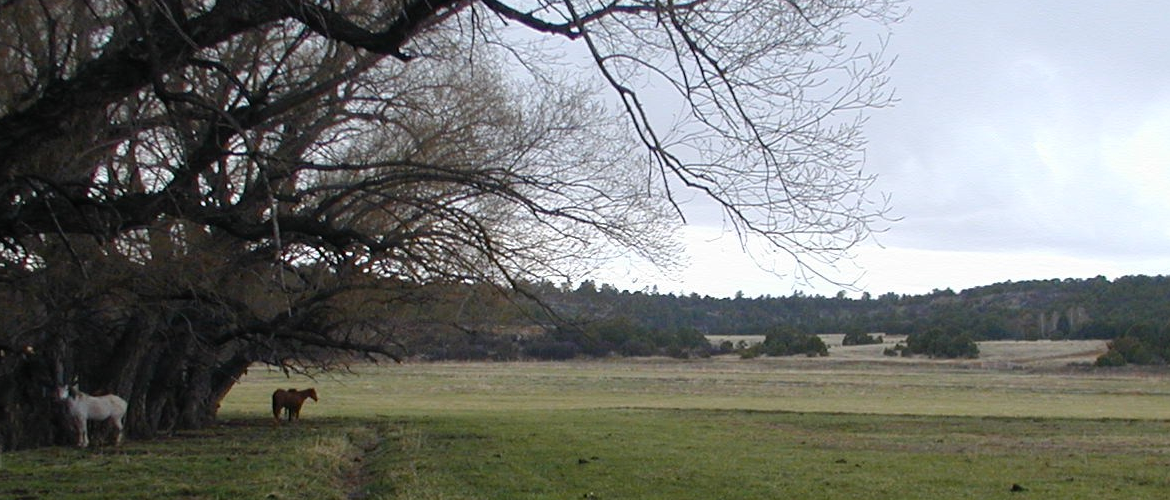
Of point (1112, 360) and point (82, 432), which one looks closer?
point (82, 432)

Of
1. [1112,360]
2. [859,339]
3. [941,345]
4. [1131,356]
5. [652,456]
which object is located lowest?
[652,456]

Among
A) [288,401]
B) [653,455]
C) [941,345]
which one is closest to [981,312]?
[941,345]

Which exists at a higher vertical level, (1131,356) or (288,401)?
(1131,356)

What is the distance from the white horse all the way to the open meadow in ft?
1.62

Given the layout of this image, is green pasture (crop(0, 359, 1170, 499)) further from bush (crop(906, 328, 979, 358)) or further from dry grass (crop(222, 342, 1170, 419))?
bush (crop(906, 328, 979, 358))

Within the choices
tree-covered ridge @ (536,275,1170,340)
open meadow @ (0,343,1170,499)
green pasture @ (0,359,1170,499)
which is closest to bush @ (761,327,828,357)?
tree-covered ridge @ (536,275,1170,340)

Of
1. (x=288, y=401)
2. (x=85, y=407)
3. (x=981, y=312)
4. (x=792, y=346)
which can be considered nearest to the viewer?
(x=85, y=407)

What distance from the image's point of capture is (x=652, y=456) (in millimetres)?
19094

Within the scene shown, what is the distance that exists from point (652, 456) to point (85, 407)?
30.5 ft

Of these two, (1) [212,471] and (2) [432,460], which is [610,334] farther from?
(1) [212,471]

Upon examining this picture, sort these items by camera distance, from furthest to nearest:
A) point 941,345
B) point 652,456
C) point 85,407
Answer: point 941,345
point 85,407
point 652,456

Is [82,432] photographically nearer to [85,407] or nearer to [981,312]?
[85,407]

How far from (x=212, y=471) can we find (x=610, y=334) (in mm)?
10650

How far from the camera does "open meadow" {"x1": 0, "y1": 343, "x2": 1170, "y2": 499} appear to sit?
1444 centimetres
